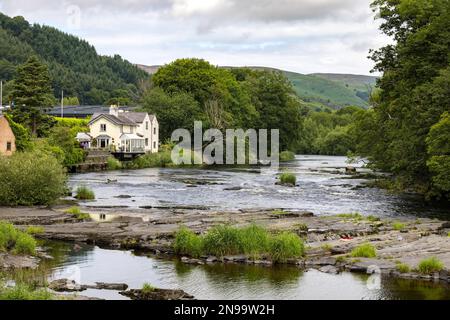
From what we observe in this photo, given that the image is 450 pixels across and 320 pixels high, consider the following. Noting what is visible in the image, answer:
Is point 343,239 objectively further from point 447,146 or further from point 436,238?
point 447,146

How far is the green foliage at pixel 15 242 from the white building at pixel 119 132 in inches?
2833

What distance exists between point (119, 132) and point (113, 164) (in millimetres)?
14031

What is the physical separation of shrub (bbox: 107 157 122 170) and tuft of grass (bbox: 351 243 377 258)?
65259 mm

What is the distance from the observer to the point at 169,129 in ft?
399

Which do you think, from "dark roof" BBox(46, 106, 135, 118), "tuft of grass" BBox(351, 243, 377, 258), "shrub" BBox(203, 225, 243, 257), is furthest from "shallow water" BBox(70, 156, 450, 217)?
"dark roof" BBox(46, 106, 135, 118)

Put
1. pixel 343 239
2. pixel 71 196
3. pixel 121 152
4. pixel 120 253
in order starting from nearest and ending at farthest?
pixel 120 253, pixel 343 239, pixel 71 196, pixel 121 152

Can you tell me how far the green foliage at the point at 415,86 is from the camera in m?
54.1

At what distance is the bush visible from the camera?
45.0 metres

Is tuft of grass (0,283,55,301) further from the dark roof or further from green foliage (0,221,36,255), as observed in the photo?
the dark roof

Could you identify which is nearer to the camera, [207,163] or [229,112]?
[207,163]

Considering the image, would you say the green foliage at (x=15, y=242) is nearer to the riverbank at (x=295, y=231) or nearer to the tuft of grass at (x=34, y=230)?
the riverbank at (x=295, y=231)

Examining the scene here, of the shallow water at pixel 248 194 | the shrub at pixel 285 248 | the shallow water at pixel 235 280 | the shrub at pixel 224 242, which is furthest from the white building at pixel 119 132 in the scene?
the shallow water at pixel 235 280

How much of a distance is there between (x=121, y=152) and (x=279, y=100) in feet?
173
